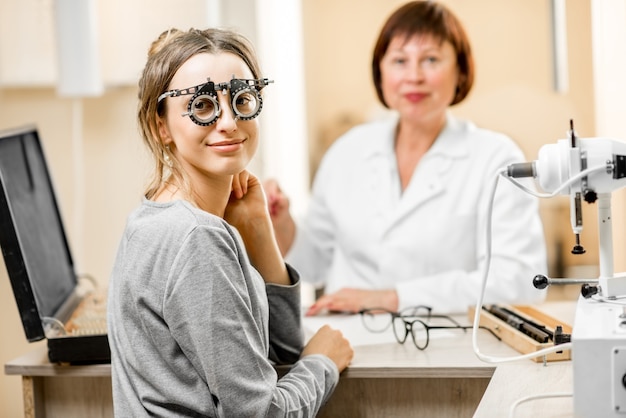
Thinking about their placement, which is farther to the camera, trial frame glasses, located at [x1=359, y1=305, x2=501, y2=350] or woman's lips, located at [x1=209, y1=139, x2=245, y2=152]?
trial frame glasses, located at [x1=359, y1=305, x2=501, y2=350]

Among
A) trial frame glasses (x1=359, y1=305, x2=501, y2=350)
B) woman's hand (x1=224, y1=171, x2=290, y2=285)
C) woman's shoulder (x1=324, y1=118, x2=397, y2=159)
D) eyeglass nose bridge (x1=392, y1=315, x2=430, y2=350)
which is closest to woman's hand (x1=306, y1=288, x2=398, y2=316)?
trial frame glasses (x1=359, y1=305, x2=501, y2=350)

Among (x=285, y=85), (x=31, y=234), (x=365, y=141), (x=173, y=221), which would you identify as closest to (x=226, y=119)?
(x=173, y=221)

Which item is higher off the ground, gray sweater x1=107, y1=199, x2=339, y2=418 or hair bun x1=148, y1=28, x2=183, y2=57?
hair bun x1=148, y1=28, x2=183, y2=57

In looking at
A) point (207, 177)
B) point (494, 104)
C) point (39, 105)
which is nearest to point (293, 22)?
point (494, 104)

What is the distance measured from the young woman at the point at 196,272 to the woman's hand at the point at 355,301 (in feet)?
1.51

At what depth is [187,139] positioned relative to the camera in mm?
1413

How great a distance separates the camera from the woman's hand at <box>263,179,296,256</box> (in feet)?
7.36

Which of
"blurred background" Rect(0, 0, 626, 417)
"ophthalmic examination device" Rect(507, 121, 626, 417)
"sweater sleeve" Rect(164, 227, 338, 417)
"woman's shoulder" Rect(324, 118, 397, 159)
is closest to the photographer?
"ophthalmic examination device" Rect(507, 121, 626, 417)

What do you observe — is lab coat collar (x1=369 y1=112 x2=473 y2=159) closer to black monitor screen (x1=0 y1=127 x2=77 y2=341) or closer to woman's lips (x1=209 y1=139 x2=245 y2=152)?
black monitor screen (x1=0 y1=127 x2=77 y2=341)

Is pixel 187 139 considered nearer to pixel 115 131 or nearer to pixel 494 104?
pixel 115 131

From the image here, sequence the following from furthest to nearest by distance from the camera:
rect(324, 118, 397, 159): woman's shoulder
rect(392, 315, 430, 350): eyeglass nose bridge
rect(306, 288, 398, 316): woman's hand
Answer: rect(324, 118, 397, 159): woman's shoulder
rect(306, 288, 398, 316): woman's hand
rect(392, 315, 430, 350): eyeglass nose bridge

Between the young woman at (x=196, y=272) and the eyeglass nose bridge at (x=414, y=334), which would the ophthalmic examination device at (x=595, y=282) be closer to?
the eyeglass nose bridge at (x=414, y=334)

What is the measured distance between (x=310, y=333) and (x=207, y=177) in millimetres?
518

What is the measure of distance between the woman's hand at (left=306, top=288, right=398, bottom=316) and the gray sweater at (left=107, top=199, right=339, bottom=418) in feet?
2.11
